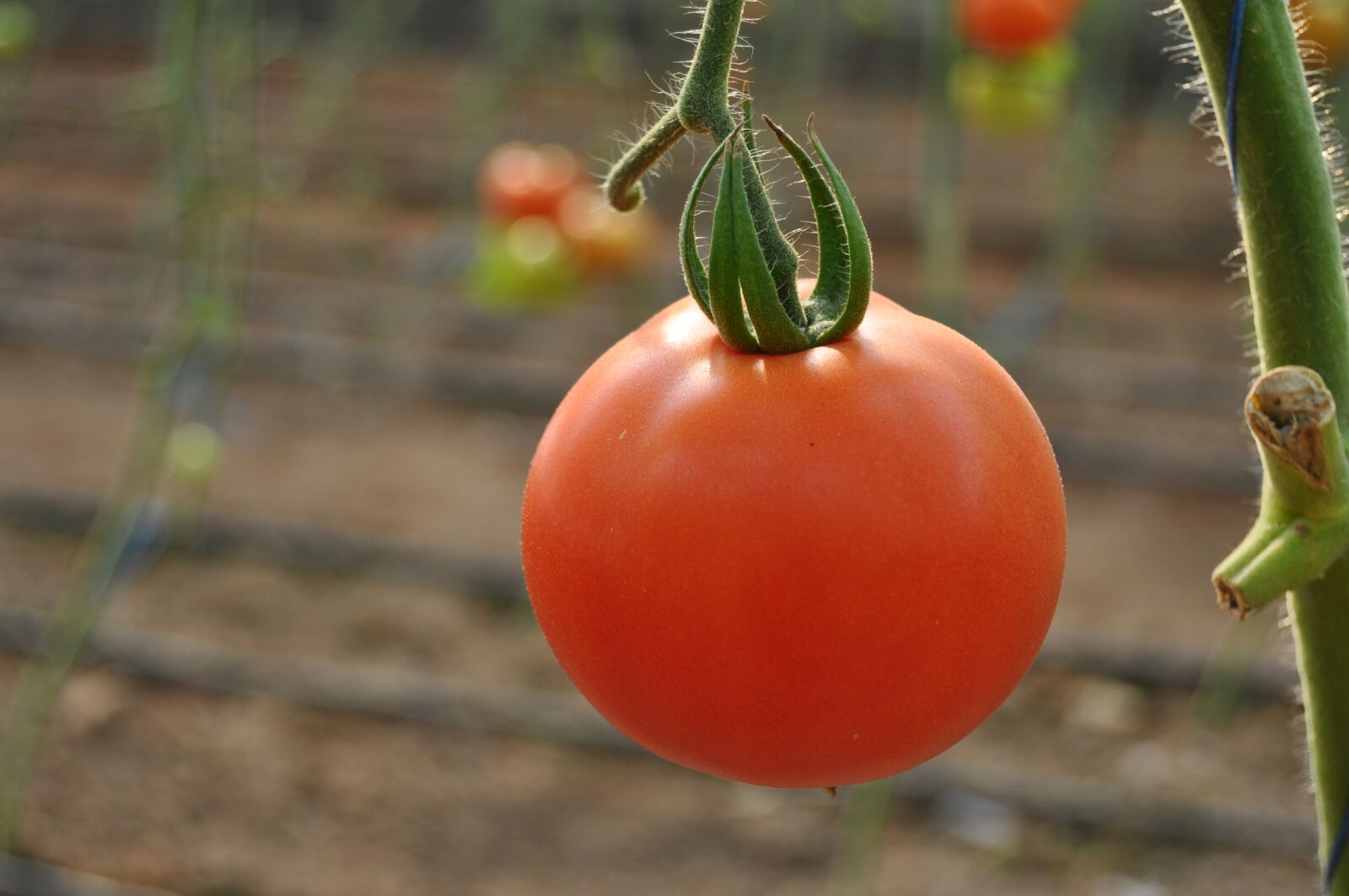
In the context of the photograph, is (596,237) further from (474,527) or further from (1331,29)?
(1331,29)

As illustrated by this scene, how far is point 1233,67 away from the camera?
484 millimetres

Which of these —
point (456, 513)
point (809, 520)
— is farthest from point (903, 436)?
point (456, 513)

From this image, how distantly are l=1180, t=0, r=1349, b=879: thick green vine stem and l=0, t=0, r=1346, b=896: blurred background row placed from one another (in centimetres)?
11

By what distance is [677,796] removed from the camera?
86.2 inches

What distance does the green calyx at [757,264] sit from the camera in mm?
436

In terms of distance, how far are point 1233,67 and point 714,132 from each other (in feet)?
0.60

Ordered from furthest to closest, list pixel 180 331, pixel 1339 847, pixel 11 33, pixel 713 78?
pixel 11 33, pixel 180 331, pixel 1339 847, pixel 713 78

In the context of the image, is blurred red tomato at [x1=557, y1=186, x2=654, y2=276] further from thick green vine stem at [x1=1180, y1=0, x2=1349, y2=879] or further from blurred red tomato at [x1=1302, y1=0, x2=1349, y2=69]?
thick green vine stem at [x1=1180, y1=0, x2=1349, y2=879]

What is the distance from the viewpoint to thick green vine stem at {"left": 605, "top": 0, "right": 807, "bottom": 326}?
17.0 inches

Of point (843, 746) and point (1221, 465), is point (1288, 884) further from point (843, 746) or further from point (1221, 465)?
point (843, 746)

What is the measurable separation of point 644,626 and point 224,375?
1.73 m

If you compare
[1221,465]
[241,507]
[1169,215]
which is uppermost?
[1169,215]

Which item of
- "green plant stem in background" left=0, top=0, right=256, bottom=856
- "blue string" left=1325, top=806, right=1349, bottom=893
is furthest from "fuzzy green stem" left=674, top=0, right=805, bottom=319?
"green plant stem in background" left=0, top=0, right=256, bottom=856

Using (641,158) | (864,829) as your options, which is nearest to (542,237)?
(864,829)
